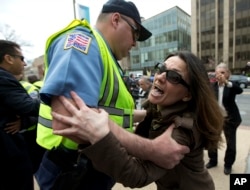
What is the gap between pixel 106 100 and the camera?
1.22 meters

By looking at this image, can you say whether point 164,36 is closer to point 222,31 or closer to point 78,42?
point 222,31

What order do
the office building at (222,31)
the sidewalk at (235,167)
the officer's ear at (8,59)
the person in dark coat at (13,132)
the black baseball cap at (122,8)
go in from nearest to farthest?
the black baseball cap at (122,8) → the person in dark coat at (13,132) → the officer's ear at (8,59) → the sidewalk at (235,167) → the office building at (222,31)

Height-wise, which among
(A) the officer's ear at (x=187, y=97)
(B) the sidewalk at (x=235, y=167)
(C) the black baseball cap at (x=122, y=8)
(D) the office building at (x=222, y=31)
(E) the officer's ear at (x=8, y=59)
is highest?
(D) the office building at (x=222, y=31)

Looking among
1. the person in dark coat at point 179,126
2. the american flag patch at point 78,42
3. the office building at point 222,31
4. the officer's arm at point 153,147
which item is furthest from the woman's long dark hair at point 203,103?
the office building at point 222,31

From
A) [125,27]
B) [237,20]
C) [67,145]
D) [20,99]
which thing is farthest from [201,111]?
[237,20]

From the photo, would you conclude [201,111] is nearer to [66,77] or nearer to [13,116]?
[66,77]

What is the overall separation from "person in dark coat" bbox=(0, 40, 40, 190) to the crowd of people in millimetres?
923

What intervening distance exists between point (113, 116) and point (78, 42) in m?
0.43

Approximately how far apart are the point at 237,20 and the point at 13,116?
1968 inches

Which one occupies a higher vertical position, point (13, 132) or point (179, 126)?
point (179, 126)

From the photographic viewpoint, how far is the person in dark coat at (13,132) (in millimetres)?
2328

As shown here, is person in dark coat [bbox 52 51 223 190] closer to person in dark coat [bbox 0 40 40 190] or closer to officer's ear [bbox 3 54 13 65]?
person in dark coat [bbox 0 40 40 190]

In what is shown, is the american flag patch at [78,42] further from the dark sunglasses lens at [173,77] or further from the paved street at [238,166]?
the paved street at [238,166]

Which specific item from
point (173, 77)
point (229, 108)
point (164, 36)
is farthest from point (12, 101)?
point (164, 36)
